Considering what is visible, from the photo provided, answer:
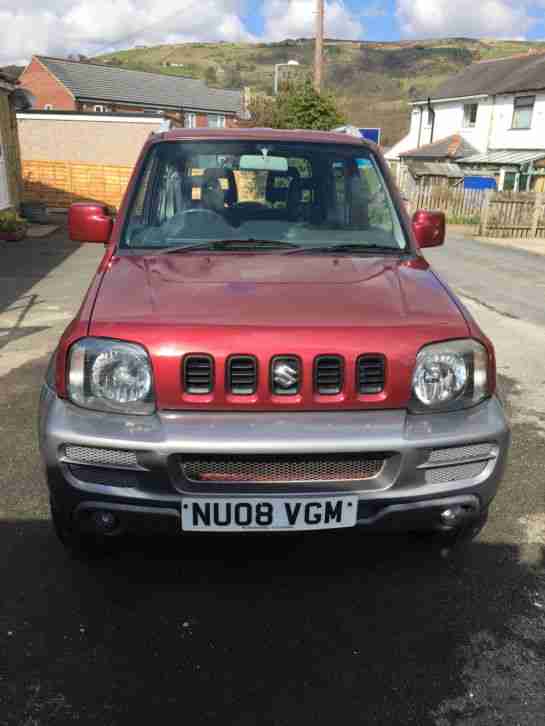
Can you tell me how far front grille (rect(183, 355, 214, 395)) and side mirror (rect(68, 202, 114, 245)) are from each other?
1696mm

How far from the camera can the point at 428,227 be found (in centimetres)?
388

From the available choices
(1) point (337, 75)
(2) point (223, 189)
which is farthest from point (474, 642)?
(1) point (337, 75)

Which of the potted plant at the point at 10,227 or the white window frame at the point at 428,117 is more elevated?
the white window frame at the point at 428,117

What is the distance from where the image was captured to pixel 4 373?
5.61m

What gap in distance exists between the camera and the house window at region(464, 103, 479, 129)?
124 feet

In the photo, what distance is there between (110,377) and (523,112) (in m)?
36.9

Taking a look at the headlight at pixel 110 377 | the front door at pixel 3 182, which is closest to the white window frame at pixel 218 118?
the front door at pixel 3 182

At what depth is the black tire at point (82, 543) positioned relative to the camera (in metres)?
2.75

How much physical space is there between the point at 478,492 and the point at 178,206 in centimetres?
227

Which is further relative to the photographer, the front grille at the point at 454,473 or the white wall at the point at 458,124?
the white wall at the point at 458,124

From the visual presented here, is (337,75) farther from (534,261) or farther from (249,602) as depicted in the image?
(249,602)

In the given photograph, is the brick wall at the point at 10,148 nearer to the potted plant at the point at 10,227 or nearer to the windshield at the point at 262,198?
the potted plant at the point at 10,227

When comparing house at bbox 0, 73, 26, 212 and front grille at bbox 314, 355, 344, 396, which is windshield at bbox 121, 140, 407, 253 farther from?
house at bbox 0, 73, 26, 212

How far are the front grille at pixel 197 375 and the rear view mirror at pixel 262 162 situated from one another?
73.8 inches
